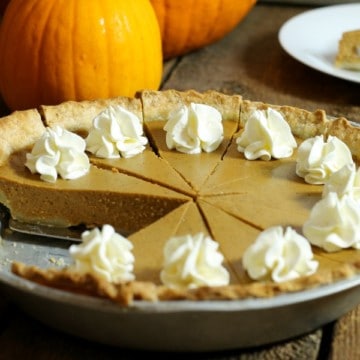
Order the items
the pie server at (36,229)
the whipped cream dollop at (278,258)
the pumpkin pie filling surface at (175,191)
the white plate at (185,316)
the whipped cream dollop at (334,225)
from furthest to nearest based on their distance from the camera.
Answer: the pie server at (36,229)
the pumpkin pie filling surface at (175,191)
the whipped cream dollop at (334,225)
the whipped cream dollop at (278,258)
the white plate at (185,316)

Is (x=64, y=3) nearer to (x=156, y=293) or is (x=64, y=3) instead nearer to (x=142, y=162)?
(x=142, y=162)

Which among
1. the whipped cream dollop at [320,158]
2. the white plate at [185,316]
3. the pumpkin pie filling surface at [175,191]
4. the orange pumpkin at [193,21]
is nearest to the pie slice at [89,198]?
the pumpkin pie filling surface at [175,191]

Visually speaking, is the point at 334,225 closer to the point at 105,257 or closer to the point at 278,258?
the point at 278,258

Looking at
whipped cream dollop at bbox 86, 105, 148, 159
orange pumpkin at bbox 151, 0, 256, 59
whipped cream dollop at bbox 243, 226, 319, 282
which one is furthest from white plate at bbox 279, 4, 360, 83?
whipped cream dollop at bbox 243, 226, 319, 282

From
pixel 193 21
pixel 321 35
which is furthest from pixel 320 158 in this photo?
pixel 321 35

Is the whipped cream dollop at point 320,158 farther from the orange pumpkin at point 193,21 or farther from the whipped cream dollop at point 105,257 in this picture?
→ the orange pumpkin at point 193,21

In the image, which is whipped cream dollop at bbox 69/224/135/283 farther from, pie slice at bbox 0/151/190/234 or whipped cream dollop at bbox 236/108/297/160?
whipped cream dollop at bbox 236/108/297/160
